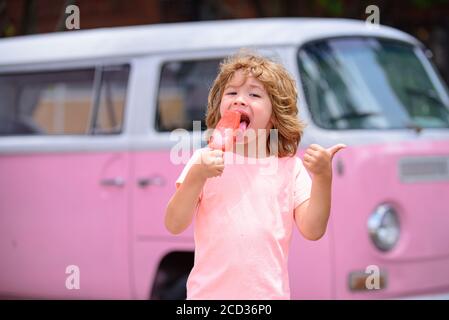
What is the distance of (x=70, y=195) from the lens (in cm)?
540

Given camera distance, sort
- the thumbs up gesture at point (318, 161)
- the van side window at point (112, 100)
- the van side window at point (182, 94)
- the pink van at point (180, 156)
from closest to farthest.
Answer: the thumbs up gesture at point (318, 161) < the pink van at point (180, 156) < the van side window at point (182, 94) < the van side window at point (112, 100)

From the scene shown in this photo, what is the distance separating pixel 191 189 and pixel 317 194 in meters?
0.39

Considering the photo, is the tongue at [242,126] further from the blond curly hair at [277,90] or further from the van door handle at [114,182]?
the van door handle at [114,182]

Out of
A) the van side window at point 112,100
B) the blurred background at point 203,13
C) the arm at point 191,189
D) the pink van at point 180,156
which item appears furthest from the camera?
the blurred background at point 203,13

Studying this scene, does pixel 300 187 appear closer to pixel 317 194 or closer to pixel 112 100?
pixel 317 194

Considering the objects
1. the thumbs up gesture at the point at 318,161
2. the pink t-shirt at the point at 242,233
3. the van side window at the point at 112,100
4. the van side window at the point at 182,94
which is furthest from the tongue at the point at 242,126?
the van side window at the point at 112,100

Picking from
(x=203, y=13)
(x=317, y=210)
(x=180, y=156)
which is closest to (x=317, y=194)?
(x=317, y=210)

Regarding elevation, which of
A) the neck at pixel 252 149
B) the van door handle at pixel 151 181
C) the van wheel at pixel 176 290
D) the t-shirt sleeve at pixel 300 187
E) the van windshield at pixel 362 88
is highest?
the van windshield at pixel 362 88

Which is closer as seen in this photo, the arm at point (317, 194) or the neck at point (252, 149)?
the arm at point (317, 194)

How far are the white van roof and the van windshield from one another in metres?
0.10

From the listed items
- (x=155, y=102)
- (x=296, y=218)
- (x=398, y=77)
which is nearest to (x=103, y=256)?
(x=155, y=102)

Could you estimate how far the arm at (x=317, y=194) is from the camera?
2.45 m

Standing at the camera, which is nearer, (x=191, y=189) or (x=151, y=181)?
(x=191, y=189)

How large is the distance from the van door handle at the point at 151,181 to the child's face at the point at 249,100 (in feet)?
8.00
